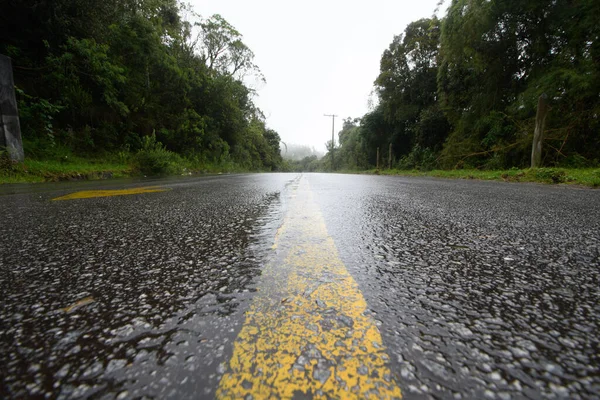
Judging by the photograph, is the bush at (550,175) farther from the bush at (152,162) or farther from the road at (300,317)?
the bush at (152,162)

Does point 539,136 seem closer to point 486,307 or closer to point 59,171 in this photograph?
point 486,307

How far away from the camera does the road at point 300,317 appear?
1.64ft

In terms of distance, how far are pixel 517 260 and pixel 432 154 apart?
21.1 m

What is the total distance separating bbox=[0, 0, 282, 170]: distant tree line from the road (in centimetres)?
1112

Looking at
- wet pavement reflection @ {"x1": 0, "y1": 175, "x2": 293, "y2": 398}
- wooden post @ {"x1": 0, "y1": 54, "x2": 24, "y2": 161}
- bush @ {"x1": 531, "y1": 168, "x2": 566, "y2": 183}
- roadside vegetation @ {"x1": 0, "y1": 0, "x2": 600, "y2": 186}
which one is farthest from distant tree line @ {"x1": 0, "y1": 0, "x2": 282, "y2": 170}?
bush @ {"x1": 531, "y1": 168, "x2": 566, "y2": 183}

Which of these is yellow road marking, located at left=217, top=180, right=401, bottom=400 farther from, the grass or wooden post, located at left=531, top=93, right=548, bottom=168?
wooden post, located at left=531, top=93, right=548, bottom=168

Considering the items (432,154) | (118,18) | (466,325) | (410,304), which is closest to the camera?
(466,325)

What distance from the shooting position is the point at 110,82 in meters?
11.9

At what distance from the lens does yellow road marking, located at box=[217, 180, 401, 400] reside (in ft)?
1.59

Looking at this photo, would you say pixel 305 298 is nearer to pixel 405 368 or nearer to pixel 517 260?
pixel 405 368

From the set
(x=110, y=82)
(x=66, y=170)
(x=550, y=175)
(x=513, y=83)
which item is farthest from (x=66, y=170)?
(x=513, y=83)

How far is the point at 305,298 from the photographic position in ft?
2.71

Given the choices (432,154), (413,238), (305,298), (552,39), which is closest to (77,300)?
(305,298)

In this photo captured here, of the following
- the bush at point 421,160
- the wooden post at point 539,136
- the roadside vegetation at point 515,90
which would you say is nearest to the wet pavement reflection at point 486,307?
the roadside vegetation at point 515,90
